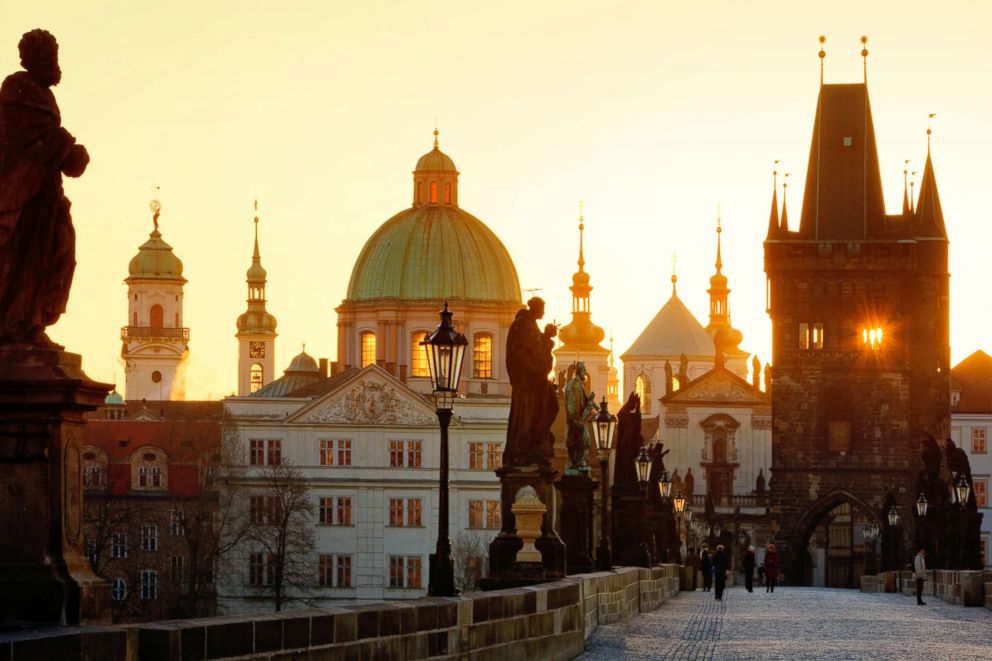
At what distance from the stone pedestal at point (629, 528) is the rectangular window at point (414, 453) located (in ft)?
217

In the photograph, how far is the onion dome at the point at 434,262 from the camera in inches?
5591

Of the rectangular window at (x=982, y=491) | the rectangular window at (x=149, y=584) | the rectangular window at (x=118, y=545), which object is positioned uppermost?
the rectangular window at (x=982, y=491)

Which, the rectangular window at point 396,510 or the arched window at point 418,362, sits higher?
the arched window at point 418,362

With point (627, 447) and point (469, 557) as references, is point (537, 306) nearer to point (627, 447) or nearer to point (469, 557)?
point (627, 447)

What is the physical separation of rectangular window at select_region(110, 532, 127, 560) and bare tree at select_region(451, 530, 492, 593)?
1359cm

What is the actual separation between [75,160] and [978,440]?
129m

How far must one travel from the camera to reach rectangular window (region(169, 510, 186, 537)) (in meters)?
104

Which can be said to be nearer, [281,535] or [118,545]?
[118,545]

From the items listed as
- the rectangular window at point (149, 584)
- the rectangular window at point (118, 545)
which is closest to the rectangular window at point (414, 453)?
the rectangular window at point (149, 584)

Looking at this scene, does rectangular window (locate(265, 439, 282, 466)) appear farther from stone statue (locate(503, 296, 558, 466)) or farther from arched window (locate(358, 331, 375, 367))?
stone statue (locate(503, 296, 558, 466))

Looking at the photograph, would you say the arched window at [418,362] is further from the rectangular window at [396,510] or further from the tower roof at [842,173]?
the tower roof at [842,173]

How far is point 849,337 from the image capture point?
118188mm

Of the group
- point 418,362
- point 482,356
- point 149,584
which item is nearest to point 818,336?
point 482,356

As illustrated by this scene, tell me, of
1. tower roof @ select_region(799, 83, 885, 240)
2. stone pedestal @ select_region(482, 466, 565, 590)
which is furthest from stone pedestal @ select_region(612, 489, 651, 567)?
tower roof @ select_region(799, 83, 885, 240)
